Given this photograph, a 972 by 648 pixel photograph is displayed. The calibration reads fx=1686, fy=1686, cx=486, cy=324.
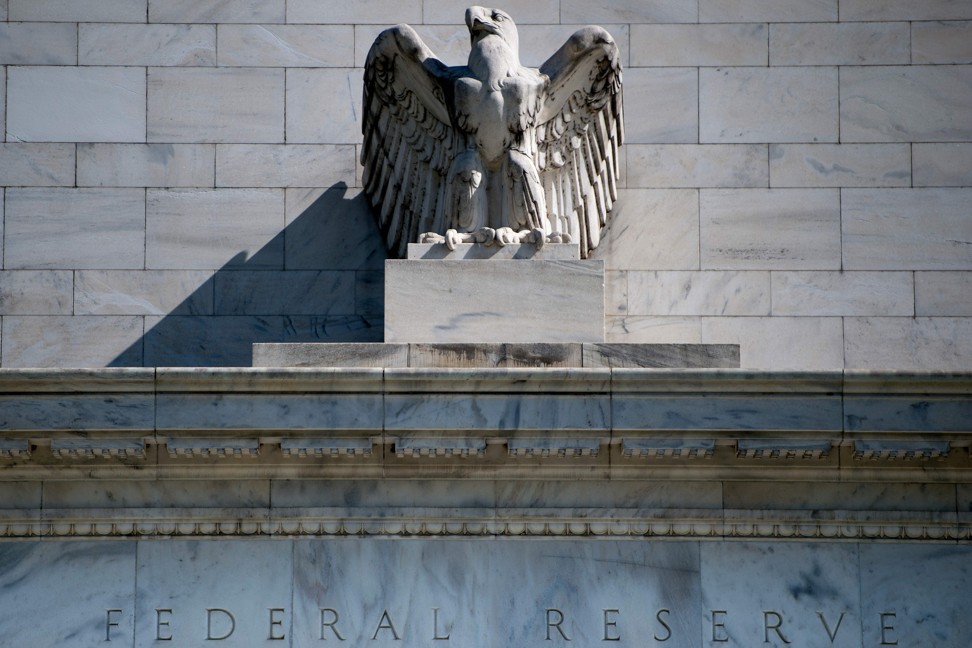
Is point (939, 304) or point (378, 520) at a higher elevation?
point (939, 304)

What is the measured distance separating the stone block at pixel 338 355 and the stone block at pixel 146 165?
3.49 metres

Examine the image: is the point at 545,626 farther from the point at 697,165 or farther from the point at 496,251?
the point at 697,165

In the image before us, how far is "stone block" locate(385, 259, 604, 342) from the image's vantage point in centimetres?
1430

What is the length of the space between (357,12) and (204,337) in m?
3.68

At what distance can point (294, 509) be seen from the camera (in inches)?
530

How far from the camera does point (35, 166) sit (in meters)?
16.9

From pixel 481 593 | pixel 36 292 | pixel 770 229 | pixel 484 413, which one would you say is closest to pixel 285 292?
pixel 36 292

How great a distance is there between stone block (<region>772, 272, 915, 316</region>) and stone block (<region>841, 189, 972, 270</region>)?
0.13 m

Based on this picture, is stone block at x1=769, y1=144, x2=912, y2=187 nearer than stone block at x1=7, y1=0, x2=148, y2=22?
Yes

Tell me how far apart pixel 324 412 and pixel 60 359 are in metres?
4.27

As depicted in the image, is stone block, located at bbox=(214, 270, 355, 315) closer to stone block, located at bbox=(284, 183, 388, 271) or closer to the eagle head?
stone block, located at bbox=(284, 183, 388, 271)

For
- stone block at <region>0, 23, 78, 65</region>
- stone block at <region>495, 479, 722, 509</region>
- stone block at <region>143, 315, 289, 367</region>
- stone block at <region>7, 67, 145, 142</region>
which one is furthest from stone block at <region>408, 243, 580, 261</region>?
stone block at <region>0, 23, 78, 65</region>

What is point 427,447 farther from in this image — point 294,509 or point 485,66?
Result: point 485,66

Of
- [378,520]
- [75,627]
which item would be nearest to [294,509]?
[378,520]
